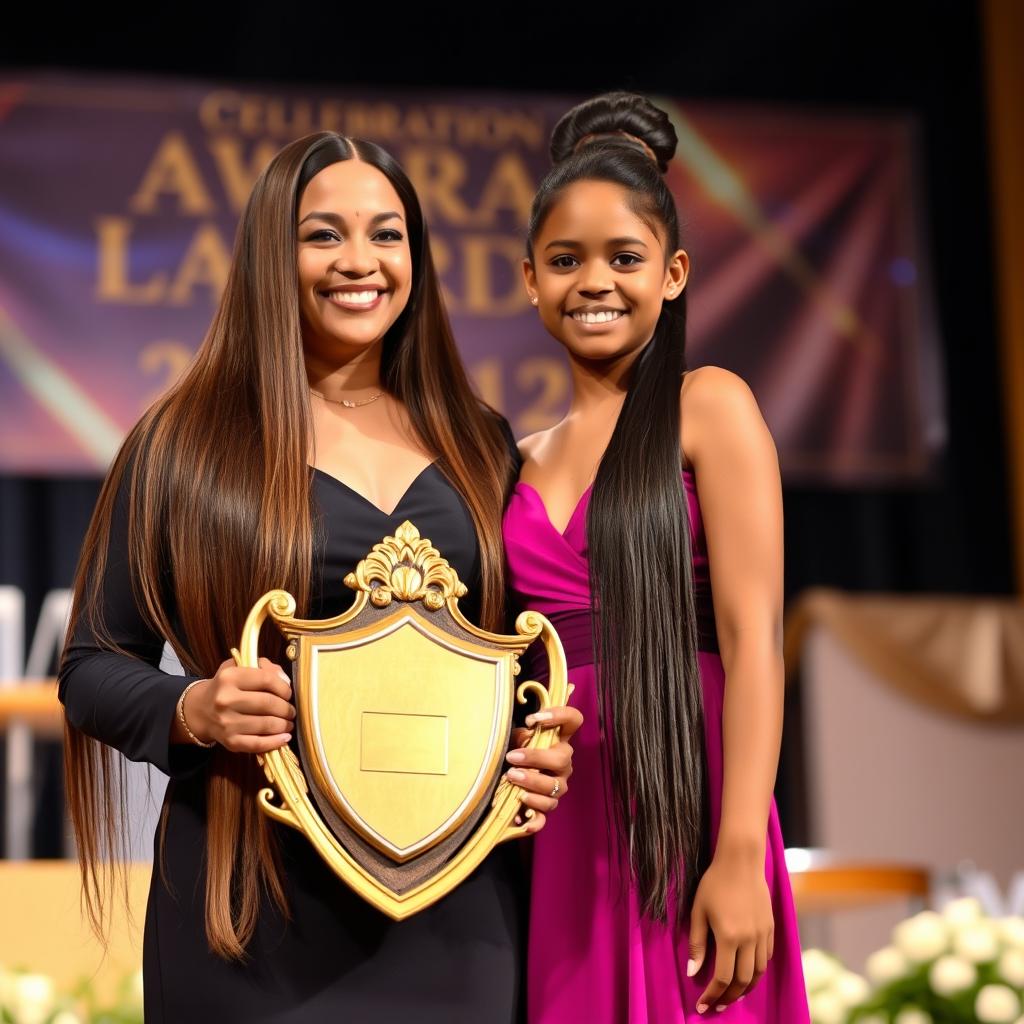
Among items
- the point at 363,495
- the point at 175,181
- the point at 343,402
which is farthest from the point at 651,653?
the point at 175,181

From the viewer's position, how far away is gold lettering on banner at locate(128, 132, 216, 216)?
18.5 ft

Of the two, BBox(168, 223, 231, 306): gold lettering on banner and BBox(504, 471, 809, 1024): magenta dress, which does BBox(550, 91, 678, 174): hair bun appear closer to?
BBox(504, 471, 809, 1024): magenta dress

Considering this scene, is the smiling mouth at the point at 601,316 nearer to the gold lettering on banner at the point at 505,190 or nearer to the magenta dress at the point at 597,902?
the magenta dress at the point at 597,902

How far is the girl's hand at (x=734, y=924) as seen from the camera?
1686mm

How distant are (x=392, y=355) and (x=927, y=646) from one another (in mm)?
3939

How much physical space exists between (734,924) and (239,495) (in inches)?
27.5

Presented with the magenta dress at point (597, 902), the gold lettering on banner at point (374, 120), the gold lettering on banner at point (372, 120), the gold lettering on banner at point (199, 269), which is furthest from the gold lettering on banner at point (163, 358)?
the magenta dress at point (597, 902)

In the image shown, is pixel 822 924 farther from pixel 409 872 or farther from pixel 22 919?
pixel 409 872

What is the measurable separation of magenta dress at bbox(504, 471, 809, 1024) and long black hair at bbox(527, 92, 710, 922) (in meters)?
0.03

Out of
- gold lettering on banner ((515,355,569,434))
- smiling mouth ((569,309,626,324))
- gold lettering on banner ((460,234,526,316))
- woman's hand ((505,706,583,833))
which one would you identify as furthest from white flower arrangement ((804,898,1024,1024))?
gold lettering on banner ((460,234,526,316))

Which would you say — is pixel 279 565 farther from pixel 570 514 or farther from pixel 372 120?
pixel 372 120

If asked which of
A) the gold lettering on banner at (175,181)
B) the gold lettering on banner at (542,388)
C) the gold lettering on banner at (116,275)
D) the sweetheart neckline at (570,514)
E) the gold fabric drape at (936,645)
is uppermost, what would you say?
the gold lettering on banner at (175,181)

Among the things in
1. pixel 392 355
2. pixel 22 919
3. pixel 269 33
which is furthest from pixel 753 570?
pixel 269 33

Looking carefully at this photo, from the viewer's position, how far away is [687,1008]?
1736 mm
